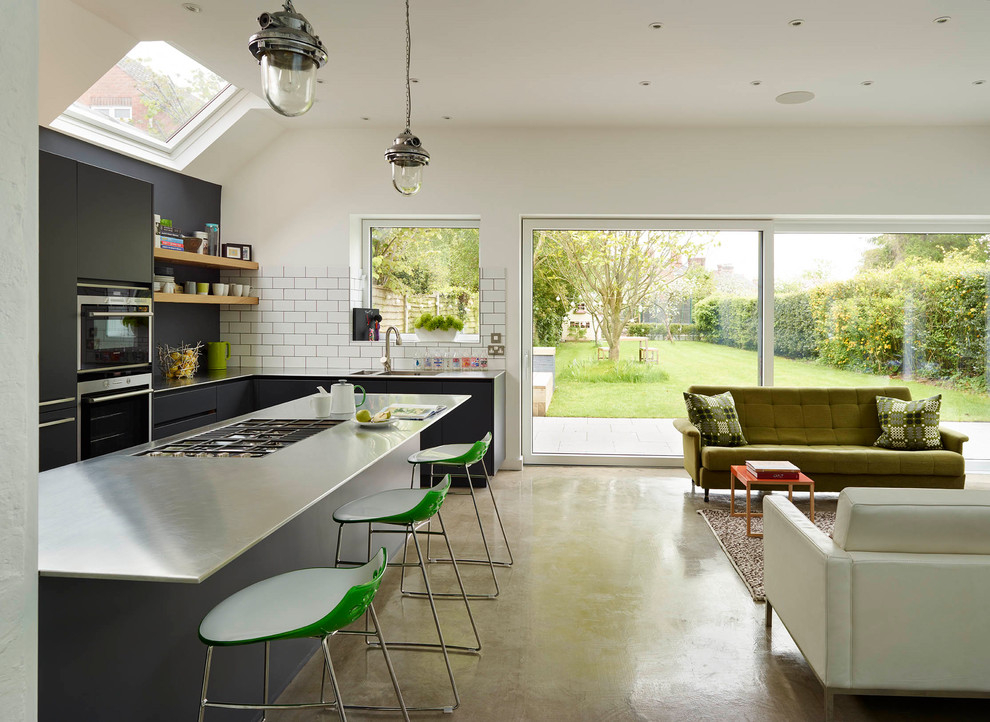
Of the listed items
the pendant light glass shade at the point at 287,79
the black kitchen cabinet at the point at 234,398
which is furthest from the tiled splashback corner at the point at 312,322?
the pendant light glass shade at the point at 287,79

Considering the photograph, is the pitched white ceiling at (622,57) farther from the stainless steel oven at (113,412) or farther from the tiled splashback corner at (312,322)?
the stainless steel oven at (113,412)

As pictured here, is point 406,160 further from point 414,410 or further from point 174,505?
point 174,505

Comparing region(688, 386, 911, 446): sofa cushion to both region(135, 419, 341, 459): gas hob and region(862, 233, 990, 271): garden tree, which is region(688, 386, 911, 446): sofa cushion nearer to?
Answer: region(862, 233, 990, 271): garden tree

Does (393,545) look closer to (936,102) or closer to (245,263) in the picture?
(245,263)

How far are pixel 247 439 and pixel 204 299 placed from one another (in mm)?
3292

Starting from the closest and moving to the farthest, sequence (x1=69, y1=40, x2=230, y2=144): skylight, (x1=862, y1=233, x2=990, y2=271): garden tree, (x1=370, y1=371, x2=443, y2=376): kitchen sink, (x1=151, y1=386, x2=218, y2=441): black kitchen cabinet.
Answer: (x1=151, y1=386, x2=218, y2=441): black kitchen cabinet
(x1=69, y1=40, x2=230, y2=144): skylight
(x1=370, y1=371, x2=443, y2=376): kitchen sink
(x1=862, y1=233, x2=990, y2=271): garden tree

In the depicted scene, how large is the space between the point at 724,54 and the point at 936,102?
2218mm

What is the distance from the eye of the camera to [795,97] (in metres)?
5.43

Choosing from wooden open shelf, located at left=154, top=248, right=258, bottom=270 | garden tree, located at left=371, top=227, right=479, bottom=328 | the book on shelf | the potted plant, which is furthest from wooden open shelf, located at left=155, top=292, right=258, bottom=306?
the book on shelf

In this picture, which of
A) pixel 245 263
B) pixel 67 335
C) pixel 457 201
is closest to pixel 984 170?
pixel 457 201

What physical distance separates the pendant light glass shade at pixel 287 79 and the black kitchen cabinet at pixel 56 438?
241cm

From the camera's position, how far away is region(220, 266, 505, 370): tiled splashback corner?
6.52 metres

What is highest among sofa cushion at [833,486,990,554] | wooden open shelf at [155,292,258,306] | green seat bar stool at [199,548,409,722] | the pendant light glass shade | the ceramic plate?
the pendant light glass shade

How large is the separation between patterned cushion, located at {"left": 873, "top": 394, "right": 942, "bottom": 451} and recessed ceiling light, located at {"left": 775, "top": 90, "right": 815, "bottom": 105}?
2.46 meters
